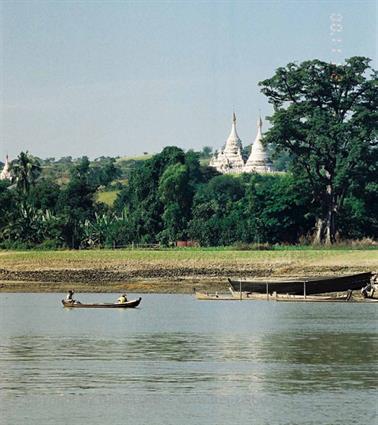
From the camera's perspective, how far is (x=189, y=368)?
3941cm

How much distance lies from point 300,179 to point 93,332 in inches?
2011

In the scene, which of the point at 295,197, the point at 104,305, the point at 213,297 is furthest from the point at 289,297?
the point at 295,197

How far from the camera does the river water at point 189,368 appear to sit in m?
31.5

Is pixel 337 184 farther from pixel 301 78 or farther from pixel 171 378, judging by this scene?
pixel 171 378

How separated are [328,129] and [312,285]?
28.9 metres

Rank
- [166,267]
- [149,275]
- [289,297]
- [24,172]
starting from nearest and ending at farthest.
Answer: [289,297]
[149,275]
[166,267]
[24,172]

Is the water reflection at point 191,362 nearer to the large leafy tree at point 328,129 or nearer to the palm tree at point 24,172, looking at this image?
the large leafy tree at point 328,129

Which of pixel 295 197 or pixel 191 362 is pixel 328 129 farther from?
pixel 191 362

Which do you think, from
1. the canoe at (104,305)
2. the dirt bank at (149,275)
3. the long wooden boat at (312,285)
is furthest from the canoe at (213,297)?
the canoe at (104,305)

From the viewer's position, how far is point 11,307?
235 ft

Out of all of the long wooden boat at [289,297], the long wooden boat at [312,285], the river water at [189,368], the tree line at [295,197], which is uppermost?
the tree line at [295,197]

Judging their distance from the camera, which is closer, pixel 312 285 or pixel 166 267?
pixel 312 285

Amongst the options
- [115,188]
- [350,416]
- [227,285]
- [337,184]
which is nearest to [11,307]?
[227,285]

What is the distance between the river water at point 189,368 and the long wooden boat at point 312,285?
26.1 ft
